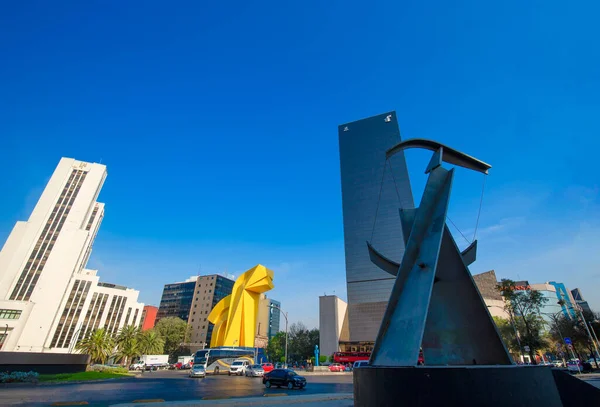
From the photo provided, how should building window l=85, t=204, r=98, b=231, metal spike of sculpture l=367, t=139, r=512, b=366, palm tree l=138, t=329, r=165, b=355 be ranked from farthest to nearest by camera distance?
building window l=85, t=204, r=98, b=231 → palm tree l=138, t=329, r=165, b=355 → metal spike of sculpture l=367, t=139, r=512, b=366

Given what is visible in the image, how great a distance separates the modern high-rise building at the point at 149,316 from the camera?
114m

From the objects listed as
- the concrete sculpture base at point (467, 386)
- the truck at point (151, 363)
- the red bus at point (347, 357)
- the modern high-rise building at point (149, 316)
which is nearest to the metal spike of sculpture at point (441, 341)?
the concrete sculpture base at point (467, 386)

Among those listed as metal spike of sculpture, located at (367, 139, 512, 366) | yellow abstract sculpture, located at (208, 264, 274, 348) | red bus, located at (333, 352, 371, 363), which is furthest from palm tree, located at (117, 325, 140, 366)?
metal spike of sculpture, located at (367, 139, 512, 366)

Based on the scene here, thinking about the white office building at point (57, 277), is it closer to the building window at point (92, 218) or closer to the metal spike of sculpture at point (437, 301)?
the building window at point (92, 218)

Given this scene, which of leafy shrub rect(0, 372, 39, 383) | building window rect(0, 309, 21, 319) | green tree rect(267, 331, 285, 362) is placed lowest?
leafy shrub rect(0, 372, 39, 383)

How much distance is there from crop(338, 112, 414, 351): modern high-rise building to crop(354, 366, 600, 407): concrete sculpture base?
72107 millimetres

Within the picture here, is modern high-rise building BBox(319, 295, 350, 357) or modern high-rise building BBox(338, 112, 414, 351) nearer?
modern high-rise building BBox(319, 295, 350, 357)

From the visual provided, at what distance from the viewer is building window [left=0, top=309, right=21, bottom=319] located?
49625mm

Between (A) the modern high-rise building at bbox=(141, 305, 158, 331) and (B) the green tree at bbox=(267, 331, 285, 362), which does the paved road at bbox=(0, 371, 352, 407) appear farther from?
(A) the modern high-rise building at bbox=(141, 305, 158, 331)

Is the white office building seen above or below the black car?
above

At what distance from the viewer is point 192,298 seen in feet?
374

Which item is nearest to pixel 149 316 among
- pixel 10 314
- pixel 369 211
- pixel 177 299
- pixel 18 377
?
pixel 177 299

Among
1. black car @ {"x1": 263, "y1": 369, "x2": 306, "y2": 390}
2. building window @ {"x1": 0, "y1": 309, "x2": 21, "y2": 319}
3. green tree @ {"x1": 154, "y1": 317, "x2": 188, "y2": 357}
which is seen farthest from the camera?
green tree @ {"x1": 154, "y1": 317, "x2": 188, "y2": 357}

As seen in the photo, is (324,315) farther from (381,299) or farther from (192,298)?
(192,298)
